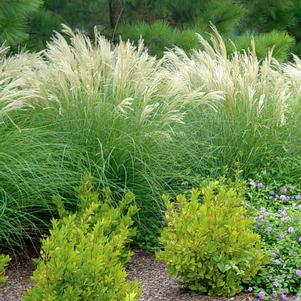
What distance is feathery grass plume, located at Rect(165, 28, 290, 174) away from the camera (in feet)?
19.6

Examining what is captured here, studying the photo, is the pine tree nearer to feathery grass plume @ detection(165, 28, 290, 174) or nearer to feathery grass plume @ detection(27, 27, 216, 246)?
feathery grass plume @ detection(27, 27, 216, 246)

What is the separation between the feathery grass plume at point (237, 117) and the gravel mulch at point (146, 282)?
108cm

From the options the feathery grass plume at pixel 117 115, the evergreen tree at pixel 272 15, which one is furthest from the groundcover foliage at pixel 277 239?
the evergreen tree at pixel 272 15

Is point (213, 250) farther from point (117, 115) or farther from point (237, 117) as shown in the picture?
point (237, 117)

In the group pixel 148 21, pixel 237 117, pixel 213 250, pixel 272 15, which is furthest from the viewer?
pixel 272 15

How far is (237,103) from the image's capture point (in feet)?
20.6

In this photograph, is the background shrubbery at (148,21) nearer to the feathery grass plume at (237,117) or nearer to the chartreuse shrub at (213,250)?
the feathery grass plume at (237,117)

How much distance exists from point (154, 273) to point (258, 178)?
1375 millimetres

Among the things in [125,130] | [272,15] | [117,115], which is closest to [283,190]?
[125,130]

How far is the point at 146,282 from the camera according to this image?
4.71 m

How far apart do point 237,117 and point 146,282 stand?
6.58 ft

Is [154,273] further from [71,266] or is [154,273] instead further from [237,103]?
[237,103]

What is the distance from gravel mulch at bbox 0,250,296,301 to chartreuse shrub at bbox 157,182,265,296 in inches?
3.6

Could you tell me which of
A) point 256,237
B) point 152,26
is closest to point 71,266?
point 256,237
